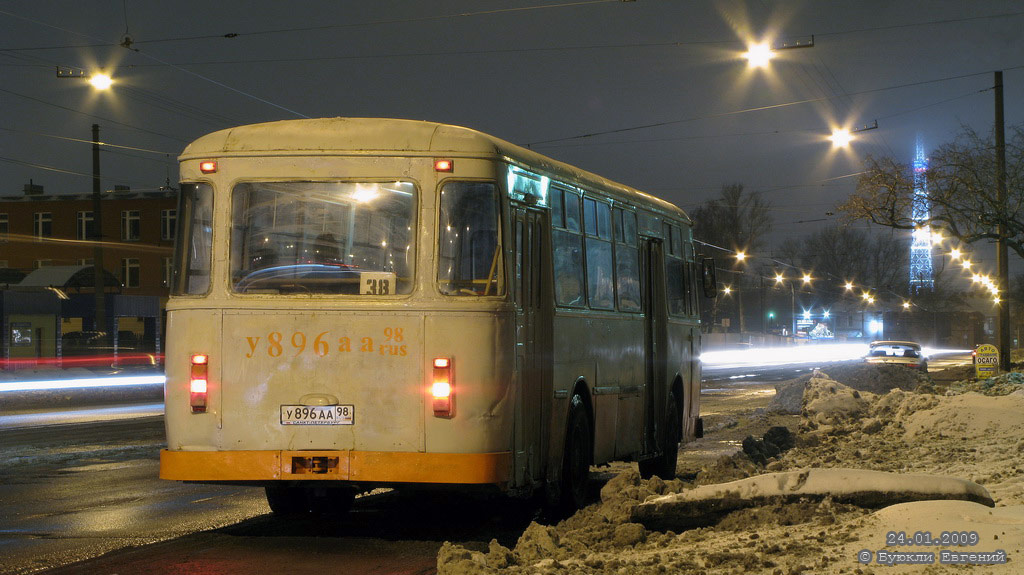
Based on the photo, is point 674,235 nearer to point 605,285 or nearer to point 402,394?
point 605,285

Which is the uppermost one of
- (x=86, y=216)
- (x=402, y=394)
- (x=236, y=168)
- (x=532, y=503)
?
(x=86, y=216)

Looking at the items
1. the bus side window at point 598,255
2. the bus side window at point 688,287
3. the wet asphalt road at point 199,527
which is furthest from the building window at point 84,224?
the bus side window at point 598,255

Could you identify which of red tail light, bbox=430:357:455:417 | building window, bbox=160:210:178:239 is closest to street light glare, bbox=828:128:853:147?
red tail light, bbox=430:357:455:417

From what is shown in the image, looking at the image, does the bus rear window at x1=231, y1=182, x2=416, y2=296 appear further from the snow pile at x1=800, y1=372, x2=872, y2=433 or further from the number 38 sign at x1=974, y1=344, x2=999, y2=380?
the number 38 sign at x1=974, y1=344, x2=999, y2=380

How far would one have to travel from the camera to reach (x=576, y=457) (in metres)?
10.8

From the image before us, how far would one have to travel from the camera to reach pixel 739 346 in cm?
8194

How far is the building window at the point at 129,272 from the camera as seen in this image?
86.2m

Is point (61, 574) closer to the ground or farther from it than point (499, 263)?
closer to the ground

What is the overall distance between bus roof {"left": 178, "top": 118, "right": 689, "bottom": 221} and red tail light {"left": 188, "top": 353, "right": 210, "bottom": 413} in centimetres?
152

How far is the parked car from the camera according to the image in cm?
4491

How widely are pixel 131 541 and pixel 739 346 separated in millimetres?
74826

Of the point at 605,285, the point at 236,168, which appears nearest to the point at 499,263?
the point at 236,168

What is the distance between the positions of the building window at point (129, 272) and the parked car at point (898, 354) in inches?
2192

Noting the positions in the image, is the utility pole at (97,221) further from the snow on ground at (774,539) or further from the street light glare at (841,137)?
Answer: the snow on ground at (774,539)
